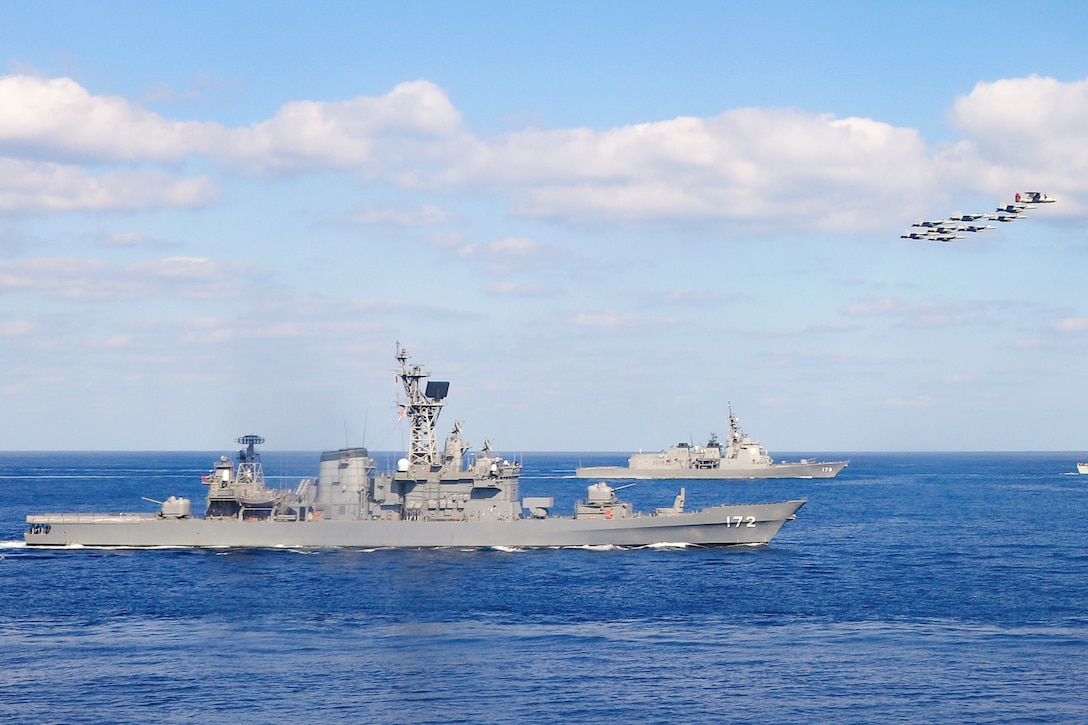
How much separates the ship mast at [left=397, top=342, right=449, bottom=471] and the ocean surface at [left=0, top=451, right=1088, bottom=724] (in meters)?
5.76

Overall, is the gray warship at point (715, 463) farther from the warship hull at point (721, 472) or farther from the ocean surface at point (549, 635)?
the ocean surface at point (549, 635)

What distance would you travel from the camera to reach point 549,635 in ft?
128

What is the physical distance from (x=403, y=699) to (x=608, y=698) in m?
5.89

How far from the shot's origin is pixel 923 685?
1275 inches

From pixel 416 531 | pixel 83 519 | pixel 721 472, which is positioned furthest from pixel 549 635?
pixel 721 472

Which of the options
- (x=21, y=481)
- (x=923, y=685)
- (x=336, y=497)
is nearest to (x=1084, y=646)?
(x=923, y=685)

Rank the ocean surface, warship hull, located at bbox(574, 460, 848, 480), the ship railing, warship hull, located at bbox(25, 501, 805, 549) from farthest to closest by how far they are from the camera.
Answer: warship hull, located at bbox(574, 460, 848, 480), the ship railing, warship hull, located at bbox(25, 501, 805, 549), the ocean surface

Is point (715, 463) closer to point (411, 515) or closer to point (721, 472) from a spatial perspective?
point (721, 472)

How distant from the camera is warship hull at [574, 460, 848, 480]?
149250 millimetres

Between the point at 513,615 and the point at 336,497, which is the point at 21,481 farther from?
the point at 513,615

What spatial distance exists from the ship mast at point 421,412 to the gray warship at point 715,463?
89.4 meters

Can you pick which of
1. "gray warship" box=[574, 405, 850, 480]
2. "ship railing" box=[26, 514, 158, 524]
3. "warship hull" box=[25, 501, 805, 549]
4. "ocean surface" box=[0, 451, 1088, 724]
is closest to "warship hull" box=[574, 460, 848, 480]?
"gray warship" box=[574, 405, 850, 480]

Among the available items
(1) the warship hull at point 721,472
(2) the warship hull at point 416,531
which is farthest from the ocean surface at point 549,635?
(1) the warship hull at point 721,472

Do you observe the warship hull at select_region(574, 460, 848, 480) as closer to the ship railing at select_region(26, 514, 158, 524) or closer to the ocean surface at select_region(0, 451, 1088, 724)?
the ocean surface at select_region(0, 451, 1088, 724)
